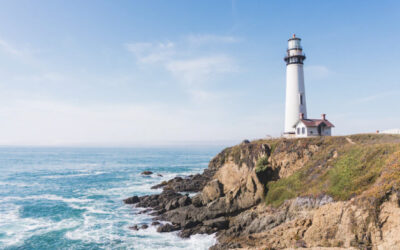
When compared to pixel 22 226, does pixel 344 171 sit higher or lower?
higher

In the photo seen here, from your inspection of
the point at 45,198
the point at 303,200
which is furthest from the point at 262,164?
the point at 45,198

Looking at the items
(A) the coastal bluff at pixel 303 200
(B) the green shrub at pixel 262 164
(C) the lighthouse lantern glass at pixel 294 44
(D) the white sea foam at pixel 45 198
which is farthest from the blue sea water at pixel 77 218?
(C) the lighthouse lantern glass at pixel 294 44

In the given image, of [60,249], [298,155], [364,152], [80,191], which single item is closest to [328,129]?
[298,155]

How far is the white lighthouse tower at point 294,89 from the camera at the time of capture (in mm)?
40000

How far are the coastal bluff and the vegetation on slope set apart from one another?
0.07m

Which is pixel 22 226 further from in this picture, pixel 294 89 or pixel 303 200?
pixel 294 89

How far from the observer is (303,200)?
23.6 metres

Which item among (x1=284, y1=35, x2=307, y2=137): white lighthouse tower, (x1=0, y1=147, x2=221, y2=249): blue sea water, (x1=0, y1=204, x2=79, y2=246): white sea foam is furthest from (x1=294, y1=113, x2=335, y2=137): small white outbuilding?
(x1=0, y1=204, x2=79, y2=246): white sea foam

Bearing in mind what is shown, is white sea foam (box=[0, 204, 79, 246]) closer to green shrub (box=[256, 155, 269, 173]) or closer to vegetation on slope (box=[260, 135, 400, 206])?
green shrub (box=[256, 155, 269, 173])

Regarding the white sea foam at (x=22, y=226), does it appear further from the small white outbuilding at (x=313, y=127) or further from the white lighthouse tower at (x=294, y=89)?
the white lighthouse tower at (x=294, y=89)

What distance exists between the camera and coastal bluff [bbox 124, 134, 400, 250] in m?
17.9

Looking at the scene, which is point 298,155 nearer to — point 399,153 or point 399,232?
point 399,153

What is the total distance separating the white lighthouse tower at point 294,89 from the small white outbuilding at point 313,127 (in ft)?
5.19

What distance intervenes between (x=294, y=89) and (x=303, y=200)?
2162 centimetres
